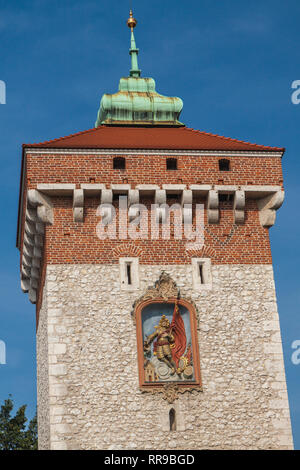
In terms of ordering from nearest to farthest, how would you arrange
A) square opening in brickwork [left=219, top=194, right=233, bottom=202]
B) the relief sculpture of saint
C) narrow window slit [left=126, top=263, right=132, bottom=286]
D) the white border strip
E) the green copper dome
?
the relief sculpture of saint
narrow window slit [left=126, top=263, right=132, bottom=286]
the white border strip
square opening in brickwork [left=219, top=194, right=233, bottom=202]
the green copper dome

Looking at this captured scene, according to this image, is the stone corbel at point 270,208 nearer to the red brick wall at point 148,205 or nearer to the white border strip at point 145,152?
the red brick wall at point 148,205

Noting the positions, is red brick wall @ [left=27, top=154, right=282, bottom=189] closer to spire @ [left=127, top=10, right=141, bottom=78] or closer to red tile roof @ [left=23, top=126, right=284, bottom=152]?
red tile roof @ [left=23, top=126, right=284, bottom=152]

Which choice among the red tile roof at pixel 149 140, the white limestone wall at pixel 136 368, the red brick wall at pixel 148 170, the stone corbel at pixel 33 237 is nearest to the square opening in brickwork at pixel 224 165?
the red brick wall at pixel 148 170

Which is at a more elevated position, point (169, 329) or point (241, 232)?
point (241, 232)

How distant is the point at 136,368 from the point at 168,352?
94cm

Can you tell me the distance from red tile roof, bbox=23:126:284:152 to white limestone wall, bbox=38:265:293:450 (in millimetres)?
3152

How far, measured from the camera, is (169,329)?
29891 millimetres

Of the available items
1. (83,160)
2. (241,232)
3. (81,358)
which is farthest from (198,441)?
(83,160)

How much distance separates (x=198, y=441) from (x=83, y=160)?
752 centimetres

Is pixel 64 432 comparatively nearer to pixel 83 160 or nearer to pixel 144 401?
pixel 144 401

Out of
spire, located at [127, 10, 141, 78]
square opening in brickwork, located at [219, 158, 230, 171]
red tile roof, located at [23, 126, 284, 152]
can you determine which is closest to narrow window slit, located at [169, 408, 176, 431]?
square opening in brickwork, located at [219, 158, 230, 171]

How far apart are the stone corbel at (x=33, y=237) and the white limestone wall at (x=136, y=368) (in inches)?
55.7

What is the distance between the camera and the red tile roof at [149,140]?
102ft

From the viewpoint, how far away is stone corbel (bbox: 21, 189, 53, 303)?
30328 mm
